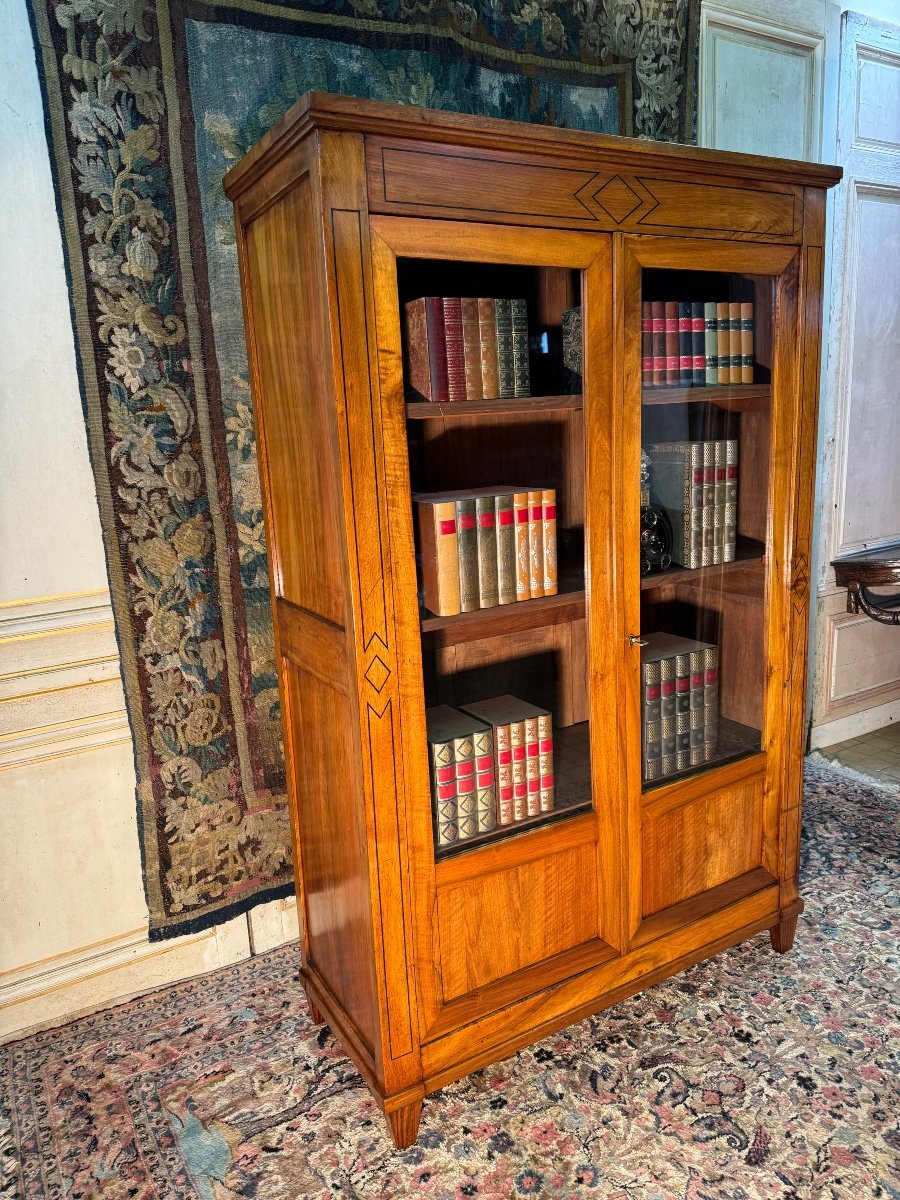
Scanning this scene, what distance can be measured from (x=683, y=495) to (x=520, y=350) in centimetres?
58

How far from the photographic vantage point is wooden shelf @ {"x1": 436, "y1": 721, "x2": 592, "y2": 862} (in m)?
1.93

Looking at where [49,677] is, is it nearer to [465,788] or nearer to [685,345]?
[465,788]

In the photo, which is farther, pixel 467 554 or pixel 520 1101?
pixel 520 1101

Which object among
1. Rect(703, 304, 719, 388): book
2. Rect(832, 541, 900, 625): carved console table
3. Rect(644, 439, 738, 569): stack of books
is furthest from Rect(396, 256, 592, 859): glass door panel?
Rect(832, 541, 900, 625): carved console table

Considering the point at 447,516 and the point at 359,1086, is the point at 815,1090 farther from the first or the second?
the point at 447,516

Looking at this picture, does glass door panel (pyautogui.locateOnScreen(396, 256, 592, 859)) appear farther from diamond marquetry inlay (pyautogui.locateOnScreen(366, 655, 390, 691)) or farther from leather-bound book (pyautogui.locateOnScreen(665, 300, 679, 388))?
leather-bound book (pyautogui.locateOnScreen(665, 300, 679, 388))

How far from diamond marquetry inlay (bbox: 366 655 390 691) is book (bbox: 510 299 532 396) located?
0.63m

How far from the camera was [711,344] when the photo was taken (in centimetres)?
202

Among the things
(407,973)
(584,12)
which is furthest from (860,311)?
(407,973)

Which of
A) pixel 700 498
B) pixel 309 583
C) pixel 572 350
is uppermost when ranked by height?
pixel 572 350

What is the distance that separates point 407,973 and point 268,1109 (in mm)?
528

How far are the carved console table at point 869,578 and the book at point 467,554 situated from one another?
2.24 metres

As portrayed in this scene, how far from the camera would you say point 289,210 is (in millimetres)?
1634

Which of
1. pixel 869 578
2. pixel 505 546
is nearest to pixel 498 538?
pixel 505 546
